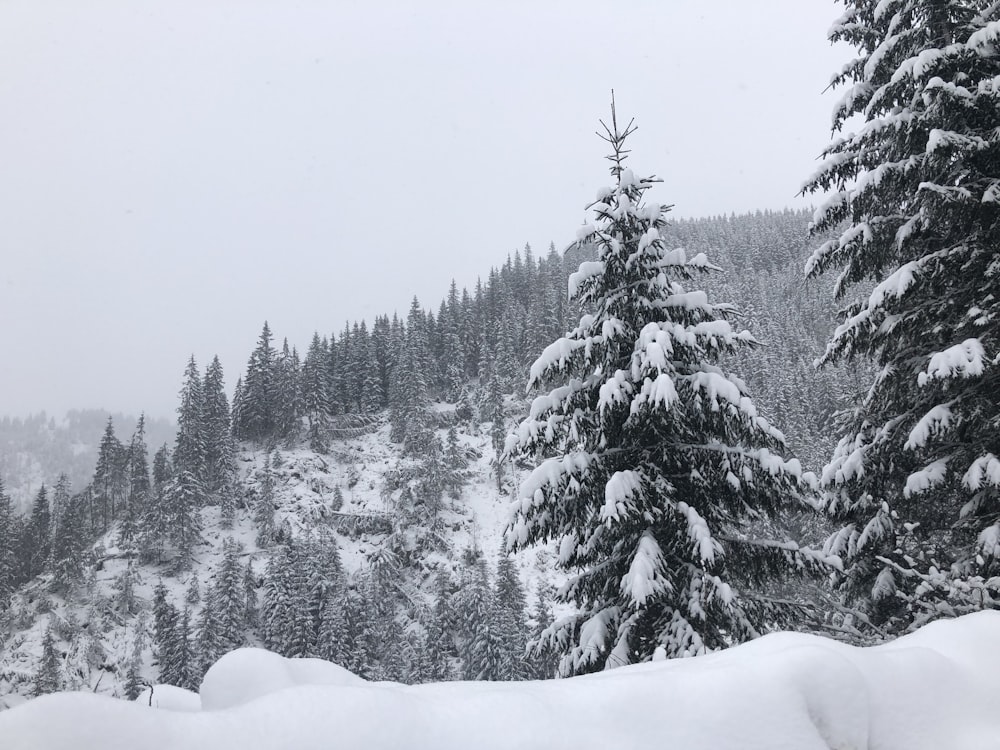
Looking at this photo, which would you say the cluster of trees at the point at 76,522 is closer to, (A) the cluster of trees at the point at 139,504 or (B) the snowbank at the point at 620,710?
(A) the cluster of trees at the point at 139,504

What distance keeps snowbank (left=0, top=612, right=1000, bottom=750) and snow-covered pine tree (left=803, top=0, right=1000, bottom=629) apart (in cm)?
396

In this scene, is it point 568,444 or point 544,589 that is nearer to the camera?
point 568,444

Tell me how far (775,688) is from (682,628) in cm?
439

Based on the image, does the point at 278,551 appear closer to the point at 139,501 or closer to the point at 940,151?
the point at 139,501

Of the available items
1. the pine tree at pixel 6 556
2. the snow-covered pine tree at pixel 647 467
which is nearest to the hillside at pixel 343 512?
the pine tree at pixel 6 556

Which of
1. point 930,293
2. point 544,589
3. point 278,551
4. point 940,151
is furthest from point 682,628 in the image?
point 278,551

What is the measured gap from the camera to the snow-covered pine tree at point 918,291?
638 cm

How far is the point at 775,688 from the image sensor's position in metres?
2.23

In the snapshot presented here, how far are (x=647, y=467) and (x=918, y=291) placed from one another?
160 inches

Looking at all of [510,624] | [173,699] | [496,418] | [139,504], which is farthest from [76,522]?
[173,699]

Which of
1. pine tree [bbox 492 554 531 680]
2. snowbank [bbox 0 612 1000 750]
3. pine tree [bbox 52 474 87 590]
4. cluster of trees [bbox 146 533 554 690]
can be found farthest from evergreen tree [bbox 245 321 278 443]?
snowbank [bbox 0 612 1000 750]

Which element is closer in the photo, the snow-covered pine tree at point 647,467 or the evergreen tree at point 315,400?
the snow-covered pine tree at point 647,467

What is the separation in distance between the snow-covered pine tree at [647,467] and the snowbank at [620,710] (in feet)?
11.9

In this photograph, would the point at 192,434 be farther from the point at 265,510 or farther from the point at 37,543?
the point at 37,543
